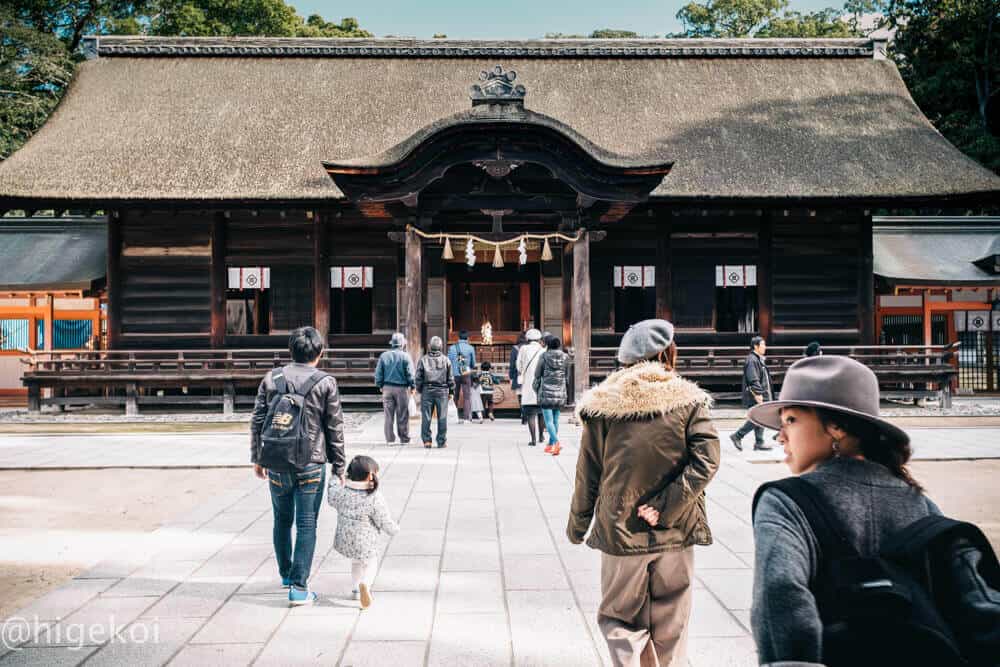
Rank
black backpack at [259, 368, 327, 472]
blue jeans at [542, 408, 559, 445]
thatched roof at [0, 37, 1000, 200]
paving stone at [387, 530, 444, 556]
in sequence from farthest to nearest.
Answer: thatched roof at [0, 37, 1000, 200] < blue jeans at [542, 408, 559, 445] < paving stone at [387, 530, 444, 556] < black backpack at [259, 368, 327, 472]

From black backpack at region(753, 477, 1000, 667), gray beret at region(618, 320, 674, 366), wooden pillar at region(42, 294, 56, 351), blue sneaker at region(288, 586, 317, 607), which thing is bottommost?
blue sneaker at region(288, 586, 317, 607)

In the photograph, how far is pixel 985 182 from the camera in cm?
1533

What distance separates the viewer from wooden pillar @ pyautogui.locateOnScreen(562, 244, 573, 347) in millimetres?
15398

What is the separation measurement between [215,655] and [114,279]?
14.9m

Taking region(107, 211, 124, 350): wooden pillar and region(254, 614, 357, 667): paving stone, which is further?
region(107, 211, 124, 350): wooden pillar

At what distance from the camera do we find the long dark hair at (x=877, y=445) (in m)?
1.72

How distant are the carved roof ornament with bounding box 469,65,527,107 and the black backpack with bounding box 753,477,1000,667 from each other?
39.9ft

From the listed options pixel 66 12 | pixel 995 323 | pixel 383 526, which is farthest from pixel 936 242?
pixel 66 12

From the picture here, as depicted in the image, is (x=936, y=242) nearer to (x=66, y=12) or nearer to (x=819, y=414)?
(x=819, y=414)

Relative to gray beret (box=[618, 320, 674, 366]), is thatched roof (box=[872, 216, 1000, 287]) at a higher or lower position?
higher

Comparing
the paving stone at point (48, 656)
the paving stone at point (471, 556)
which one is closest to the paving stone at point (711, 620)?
the paving stone at point (471, 556)

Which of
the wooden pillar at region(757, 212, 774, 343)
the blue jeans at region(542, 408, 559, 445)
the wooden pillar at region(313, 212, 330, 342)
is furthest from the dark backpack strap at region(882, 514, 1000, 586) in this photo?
the wooden pillar at region(757, 212, 774, 343)

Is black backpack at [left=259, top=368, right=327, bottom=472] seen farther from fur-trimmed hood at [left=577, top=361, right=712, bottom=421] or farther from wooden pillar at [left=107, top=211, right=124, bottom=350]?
wooden pillar at [left=107, top=211, right=124, bottom=350]

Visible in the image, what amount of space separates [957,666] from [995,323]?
67.4 ft
